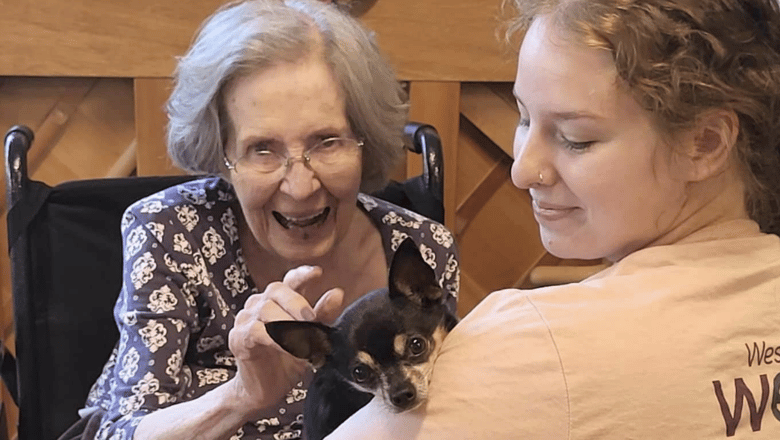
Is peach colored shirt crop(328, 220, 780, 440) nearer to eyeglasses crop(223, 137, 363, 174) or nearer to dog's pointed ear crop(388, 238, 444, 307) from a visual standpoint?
dog's pointed ear crop(388, 238, 444, 307)

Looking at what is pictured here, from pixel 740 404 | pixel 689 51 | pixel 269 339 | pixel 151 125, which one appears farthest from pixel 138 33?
pixel 740 404

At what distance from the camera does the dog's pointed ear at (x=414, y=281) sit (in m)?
1.08

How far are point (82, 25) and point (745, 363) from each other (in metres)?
1.68

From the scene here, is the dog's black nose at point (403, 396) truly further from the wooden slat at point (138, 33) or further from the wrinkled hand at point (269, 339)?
the wooden slat at point (138, 33)

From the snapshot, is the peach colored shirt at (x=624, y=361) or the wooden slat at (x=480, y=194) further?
the wooden slat at (x=480, y=194)

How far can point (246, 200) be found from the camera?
1388 mm

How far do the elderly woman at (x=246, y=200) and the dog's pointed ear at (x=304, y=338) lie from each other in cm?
18

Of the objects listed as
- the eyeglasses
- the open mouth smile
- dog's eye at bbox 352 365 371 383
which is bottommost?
dog's eye at bbox 352 365 371 383

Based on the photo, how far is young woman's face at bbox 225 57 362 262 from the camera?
1330 mm

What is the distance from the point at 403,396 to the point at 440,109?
4.70 ft

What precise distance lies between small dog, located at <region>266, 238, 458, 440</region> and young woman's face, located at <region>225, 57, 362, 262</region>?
0.99 ft

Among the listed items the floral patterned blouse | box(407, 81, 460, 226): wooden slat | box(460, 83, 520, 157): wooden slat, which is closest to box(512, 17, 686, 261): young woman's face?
the floral patterned blouse

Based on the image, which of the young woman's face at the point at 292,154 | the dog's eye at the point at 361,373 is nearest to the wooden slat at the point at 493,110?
the young woman's face at the point at 292,154

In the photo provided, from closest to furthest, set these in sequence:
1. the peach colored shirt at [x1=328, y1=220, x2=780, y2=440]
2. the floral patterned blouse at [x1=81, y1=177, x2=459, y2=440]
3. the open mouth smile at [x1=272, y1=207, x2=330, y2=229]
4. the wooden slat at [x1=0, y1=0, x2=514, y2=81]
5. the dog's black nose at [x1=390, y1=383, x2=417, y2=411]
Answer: the peach colored shirt at [x1=328, y1=220, x2=780, y2=440] < the dog's black nose at [x1=390, y1=383, x2=417, y2=411] < the floral patterned blouse at [x1=81, y1=177, x2=459, y2=440] < the open mouth smile at [x1=272, y1=207, x2=330, y2=229] < the wooden slat at [x1=0, y1=0, x2=514, y2=81]
